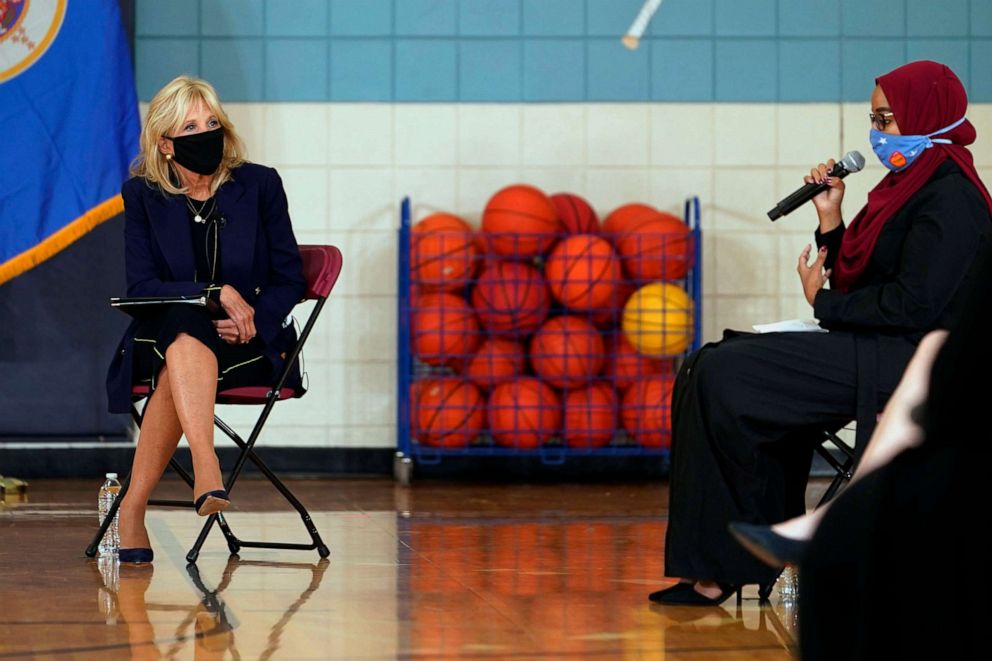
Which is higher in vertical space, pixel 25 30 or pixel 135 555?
pixel 25 30

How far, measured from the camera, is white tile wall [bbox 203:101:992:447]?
5613 millimetres

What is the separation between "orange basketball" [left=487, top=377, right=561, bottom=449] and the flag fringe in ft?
5.08

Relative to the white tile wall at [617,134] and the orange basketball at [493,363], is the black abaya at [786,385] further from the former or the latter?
the white tile wall at [617,134]

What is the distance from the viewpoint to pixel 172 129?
3.49 m

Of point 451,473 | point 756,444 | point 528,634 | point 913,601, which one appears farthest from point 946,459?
point 451,473

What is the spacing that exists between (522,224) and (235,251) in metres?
1.88

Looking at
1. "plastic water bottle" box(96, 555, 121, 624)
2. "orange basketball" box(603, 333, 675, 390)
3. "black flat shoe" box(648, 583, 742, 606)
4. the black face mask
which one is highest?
the black face mask

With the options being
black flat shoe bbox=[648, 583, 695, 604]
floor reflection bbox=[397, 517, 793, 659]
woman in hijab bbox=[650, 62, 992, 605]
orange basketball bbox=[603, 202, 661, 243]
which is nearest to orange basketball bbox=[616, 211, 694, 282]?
orange basketball bbox=[603, 202, 661, 243]

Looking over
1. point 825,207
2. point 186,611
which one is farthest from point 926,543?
point 825,207

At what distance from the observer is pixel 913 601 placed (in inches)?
42.8

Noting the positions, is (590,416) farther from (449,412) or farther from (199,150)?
(199,150)

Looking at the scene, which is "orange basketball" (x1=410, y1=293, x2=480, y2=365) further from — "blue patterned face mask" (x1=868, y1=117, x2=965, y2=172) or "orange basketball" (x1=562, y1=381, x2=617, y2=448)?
"blue patterned face mask" (x1=868, y1=117, x2=965, y2=172)

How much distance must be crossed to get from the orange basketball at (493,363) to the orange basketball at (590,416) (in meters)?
0.24

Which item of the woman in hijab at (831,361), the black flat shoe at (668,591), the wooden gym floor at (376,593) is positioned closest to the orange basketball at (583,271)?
the wooden gym floor at (376,593)
